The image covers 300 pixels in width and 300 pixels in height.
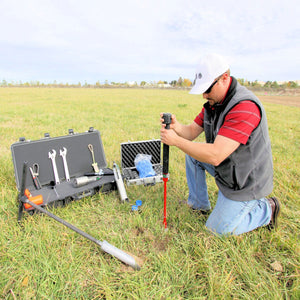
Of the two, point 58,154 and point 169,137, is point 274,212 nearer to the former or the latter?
point 169,137

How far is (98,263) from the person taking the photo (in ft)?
7.07

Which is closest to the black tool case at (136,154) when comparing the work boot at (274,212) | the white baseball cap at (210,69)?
the work boot at (274,212)

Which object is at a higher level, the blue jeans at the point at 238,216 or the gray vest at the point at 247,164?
the gray vest at the point at 247,164

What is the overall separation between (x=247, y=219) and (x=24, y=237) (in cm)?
267

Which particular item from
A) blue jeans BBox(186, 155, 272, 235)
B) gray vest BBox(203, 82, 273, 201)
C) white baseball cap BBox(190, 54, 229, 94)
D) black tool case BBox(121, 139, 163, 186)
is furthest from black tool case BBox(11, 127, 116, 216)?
white baseball cap BBox(190, 54, 229, 94)

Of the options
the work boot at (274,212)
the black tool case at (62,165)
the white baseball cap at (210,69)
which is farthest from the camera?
the black tool case at (62,165)

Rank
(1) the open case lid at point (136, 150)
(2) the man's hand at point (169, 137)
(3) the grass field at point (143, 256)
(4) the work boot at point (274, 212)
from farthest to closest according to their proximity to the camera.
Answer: (1) the open case lid at point (136, 150) → (4) the work boot at point (274, 212) → (2) the man's hand at point (169, 137) → (3) the grass field at point (143, 256)

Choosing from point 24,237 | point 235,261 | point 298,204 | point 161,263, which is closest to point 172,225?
point 161,263

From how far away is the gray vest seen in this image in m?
2.14

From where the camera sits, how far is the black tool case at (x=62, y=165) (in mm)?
2986

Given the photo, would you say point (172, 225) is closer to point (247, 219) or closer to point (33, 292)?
point (247, 219)

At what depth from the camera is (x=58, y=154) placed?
3361 mm

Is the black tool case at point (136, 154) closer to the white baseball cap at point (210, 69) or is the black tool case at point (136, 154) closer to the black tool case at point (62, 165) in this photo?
the black tool case at point (62, 165)

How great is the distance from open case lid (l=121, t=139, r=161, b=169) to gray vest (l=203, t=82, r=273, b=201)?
178 cm
